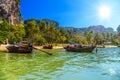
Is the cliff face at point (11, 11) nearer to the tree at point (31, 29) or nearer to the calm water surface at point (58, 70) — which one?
the tree at point (31, 29)

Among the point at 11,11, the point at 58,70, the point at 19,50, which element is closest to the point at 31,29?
the point at 11,11

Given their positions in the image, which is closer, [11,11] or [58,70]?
[58,70]

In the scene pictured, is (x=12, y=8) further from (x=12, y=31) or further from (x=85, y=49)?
(x=85, y=49)

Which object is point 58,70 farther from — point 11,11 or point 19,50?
point 11,11

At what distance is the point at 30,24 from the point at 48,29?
72.7ft

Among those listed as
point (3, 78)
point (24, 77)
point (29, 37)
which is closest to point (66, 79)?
A: point (24, 77)

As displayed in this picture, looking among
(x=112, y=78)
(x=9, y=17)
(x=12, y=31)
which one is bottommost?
(x=112, y=78)

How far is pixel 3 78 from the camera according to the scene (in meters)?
22.6

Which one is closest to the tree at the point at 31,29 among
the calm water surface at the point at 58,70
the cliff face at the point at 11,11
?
the cliff face at the point at 11,11

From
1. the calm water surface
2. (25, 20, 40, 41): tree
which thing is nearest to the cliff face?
(25, 20, 40, 41): tree

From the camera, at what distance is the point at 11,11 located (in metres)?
172

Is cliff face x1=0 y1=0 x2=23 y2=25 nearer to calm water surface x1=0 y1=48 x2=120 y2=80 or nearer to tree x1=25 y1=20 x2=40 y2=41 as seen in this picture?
tree x1=25 y1=20 x2=40 y2=41

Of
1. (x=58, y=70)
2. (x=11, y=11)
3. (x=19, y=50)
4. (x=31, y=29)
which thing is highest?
(x=11, y=11)

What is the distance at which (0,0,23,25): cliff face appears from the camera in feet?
517
